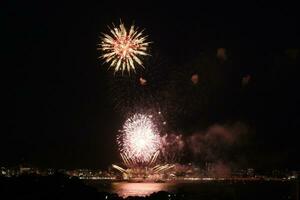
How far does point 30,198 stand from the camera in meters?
40.1

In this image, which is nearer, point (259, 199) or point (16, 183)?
point (16, 183)

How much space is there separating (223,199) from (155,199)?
16028 millimetres

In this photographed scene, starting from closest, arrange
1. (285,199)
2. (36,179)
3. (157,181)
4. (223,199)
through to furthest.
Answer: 1. (36,179)
2. (223,199)
3. (285,199)
4. (157,181)

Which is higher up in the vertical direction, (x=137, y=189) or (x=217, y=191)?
(x=137, y=189)

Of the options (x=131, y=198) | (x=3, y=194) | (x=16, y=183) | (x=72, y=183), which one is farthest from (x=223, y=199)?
(x=3, y=194)

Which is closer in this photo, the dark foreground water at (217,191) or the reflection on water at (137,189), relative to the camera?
the dark foreground water at (217,191)

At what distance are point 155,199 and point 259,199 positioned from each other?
93.0 feet

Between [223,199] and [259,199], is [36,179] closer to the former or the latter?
[223,199]

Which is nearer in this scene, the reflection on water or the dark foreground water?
the dark foreground water

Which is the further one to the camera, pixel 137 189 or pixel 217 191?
pixel 137 189

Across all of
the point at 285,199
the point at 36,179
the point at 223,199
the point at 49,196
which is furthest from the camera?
the point at 285,199

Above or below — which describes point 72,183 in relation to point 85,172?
below

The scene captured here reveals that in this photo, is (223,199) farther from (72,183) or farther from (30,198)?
(30,198)

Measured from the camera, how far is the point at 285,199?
77750 millimetres
